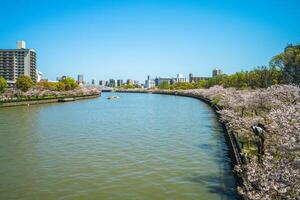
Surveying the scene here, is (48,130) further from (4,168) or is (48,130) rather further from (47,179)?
(47,179)

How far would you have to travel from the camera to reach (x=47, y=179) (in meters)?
13.7

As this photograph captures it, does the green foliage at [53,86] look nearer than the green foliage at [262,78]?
No

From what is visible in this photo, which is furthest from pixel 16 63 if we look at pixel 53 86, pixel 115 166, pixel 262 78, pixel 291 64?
pixel 115 166

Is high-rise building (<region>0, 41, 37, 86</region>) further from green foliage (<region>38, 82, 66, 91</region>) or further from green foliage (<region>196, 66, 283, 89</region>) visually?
green foliage (<region>196, 66, 283, 89</region>)

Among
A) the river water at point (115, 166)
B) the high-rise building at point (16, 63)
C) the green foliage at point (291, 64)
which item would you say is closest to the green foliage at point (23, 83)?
the river water at point (115, 166)

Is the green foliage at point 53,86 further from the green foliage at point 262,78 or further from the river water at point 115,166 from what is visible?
the river water at point 115,166

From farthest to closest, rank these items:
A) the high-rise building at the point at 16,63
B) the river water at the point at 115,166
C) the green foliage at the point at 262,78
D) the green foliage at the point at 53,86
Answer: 1. the high-rise building at the point at 16,63
2. the green foliage at the point at 53,86
3. the green foliage at the point at 262,78
4. the river water at the point at 115,166

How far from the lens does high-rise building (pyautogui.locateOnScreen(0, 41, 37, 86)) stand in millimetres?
119188

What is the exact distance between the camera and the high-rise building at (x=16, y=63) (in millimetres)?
119188

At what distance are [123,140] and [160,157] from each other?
19.3 ft

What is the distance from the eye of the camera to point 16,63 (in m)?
121

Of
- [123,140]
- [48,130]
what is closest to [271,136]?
[123,140]

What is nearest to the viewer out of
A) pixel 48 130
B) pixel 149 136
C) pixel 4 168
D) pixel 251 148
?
pixel 4 168

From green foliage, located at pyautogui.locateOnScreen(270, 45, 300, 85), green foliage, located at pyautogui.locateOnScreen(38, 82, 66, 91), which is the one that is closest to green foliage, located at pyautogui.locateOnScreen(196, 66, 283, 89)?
green foliage, located at pyautogui.locateOnScreen(270, 45, 300, 85)
